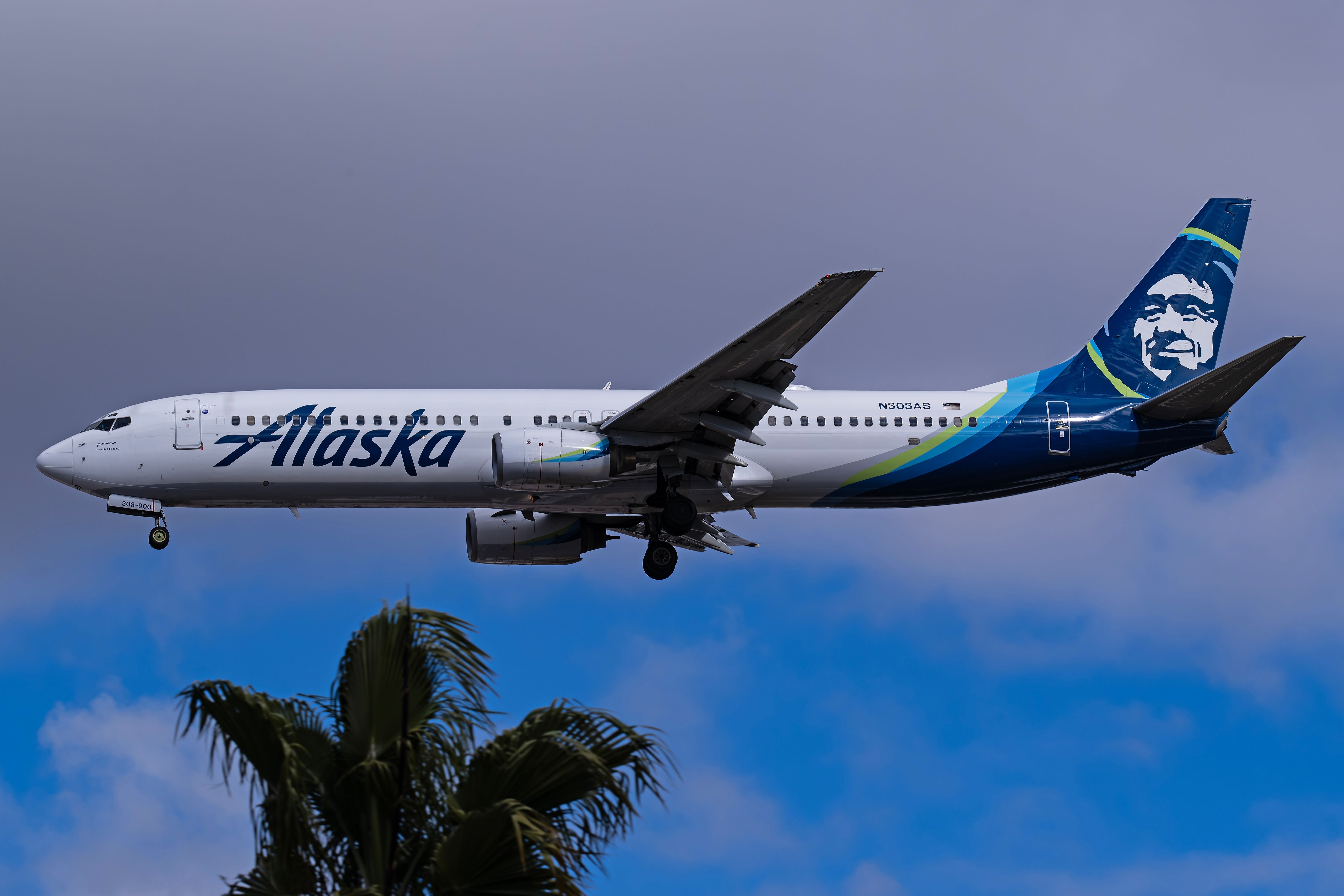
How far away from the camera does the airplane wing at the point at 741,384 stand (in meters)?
25.8

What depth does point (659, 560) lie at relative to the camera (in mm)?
33312

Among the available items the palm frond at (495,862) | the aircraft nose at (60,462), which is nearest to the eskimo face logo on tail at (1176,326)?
the aircraft nose at (60,462)

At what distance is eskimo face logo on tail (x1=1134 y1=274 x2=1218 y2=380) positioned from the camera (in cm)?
3588

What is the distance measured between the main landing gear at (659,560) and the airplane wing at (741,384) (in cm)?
358

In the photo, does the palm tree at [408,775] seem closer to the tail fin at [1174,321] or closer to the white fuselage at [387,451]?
the white fuselage at [387,451]

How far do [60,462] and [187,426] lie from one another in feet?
10.00

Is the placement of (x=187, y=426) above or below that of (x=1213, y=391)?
above

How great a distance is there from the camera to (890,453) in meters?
32.0

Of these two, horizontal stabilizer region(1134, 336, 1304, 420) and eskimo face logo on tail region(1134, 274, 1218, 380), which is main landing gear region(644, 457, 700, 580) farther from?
eskimo face logo on tail region(1134, 274, 1218, 380)

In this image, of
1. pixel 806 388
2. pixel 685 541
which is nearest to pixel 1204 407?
pixel 806 388

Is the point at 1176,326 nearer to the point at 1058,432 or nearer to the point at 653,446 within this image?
the point at 1058,432

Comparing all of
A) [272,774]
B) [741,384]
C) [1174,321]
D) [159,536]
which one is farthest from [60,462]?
[1174,321]

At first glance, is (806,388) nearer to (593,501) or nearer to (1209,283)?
(593,501)

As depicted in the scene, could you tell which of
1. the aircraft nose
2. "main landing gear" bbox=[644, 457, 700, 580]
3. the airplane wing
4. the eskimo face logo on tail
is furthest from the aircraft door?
the aircraft nose
